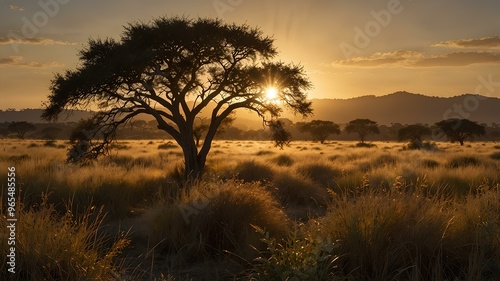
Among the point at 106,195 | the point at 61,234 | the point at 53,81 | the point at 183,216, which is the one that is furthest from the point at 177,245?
the point at 53,81

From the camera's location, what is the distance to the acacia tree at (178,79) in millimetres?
15797

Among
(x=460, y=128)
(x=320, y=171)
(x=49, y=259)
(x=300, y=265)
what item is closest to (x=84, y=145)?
(x=320, y=171)

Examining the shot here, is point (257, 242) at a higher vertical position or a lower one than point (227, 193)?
lower

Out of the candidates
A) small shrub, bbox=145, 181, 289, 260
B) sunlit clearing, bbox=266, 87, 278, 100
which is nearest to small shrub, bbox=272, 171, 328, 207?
sunlit clearing, bbox=266, 87, 278, 100

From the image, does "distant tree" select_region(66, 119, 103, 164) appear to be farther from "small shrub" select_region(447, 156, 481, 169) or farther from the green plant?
"small shrub" select_region(447, 156, 481, 169)

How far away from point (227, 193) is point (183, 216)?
871 mm

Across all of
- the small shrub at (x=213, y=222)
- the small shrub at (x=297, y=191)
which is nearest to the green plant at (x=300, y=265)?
the small shrub at (x=213, y=222)

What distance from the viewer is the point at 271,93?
57.4 ft

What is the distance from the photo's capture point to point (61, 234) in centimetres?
466

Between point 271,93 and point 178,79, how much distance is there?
3699 mm

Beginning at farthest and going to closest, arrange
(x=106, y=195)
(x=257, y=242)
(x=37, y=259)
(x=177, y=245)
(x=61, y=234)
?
(x=106, y=195) < (x=177, y=245) < (x=257, y=242) < (x=61, y=234) < (x=37, y=259)

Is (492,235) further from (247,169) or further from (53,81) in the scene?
(53,81)

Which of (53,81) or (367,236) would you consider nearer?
(367,236)

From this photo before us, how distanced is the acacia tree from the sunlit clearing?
0.12 meters
